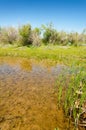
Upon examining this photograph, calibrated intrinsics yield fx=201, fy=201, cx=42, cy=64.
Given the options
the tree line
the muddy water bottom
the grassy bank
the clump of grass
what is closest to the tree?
the tree line

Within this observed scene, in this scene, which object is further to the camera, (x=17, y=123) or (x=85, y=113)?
(x=85, y=113)

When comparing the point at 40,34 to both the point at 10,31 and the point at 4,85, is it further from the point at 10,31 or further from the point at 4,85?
the point at 4,85

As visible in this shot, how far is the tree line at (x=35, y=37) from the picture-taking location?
129ft

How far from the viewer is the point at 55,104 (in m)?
7.92

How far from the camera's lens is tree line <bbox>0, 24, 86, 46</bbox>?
39312mm

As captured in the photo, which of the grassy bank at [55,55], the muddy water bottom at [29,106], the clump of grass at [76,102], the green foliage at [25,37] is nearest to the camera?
the clump of grass at [76,102]

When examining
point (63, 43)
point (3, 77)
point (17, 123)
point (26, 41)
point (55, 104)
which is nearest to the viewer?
point (17, 123)

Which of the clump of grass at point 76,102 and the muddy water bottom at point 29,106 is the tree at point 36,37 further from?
the clump of grass at point 76,102

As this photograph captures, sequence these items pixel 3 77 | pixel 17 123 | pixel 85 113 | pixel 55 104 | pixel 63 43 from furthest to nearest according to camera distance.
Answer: pixel 63 43
pixel 3 77
pixel 55 104
pixel 85 113
pixel 17 123

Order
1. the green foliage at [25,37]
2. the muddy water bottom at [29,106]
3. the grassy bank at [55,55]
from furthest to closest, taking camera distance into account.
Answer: the green foliage at [25,37], the grassy bank at [55,55], the muddy water bottom at [29,106]

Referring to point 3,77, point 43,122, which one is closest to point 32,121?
point 43,122

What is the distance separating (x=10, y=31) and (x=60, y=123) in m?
40.2

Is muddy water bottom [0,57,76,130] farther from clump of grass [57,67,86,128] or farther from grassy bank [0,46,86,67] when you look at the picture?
grassy bank [0,46,86,67]

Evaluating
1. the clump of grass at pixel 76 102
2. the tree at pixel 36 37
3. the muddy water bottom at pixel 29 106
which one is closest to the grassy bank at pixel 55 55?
the muddy water bottom at pixel 29 106
